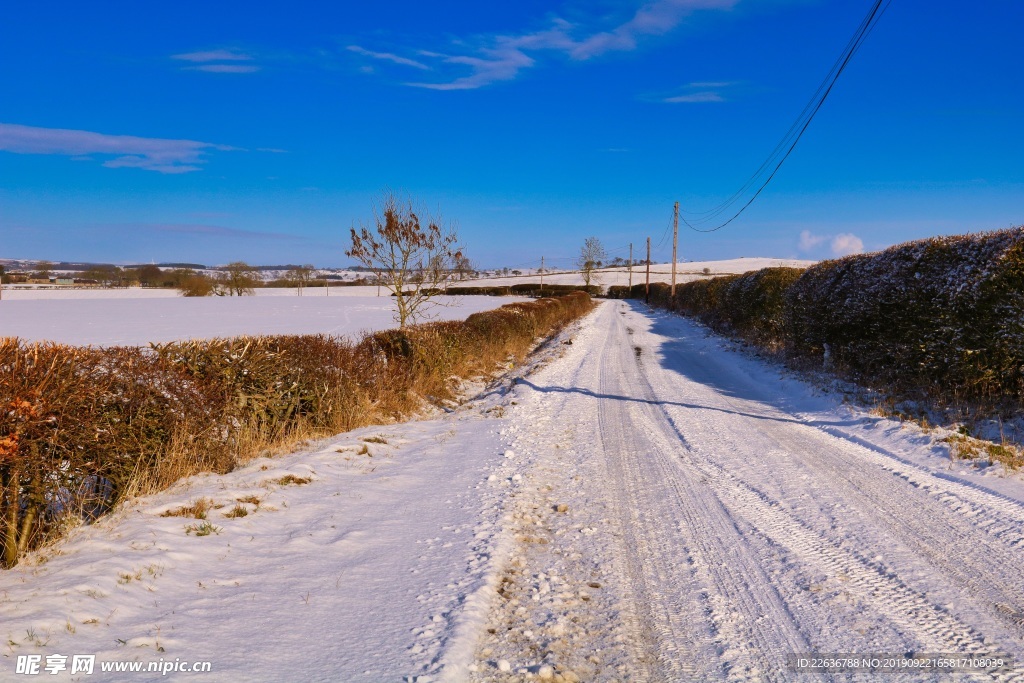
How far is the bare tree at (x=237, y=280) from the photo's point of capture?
76562 mm

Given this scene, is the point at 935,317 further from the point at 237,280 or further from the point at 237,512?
the point at 237,280

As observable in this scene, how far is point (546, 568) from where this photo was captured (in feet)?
13.1

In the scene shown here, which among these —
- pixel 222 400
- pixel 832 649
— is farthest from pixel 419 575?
pixel 222 400

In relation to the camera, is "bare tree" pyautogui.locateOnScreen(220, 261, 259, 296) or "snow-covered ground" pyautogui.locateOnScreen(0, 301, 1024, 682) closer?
"snow-covered ground" pyautogui.locateOnScreen(0, 301, 1024, 682)

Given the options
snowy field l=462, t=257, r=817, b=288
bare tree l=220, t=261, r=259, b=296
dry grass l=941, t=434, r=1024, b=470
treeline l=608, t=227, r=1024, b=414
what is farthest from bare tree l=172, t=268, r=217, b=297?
dry grass l=941, t=434, r=1024, b=470

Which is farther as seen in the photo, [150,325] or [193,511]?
[150,325]

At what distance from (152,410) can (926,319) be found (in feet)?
35.5

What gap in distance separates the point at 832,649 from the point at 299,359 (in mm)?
6776

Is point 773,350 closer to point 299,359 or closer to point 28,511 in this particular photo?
point 299,359

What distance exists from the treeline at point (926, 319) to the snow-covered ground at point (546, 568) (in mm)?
2186

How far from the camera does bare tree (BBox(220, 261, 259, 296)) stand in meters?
76.6

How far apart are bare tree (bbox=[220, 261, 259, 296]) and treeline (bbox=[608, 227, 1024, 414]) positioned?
75.8 metres

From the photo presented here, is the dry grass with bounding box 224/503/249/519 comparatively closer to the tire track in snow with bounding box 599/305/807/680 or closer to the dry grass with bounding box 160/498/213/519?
the dry grass with bounding box 160/498/213/519

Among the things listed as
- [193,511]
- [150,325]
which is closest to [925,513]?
[193,511]
